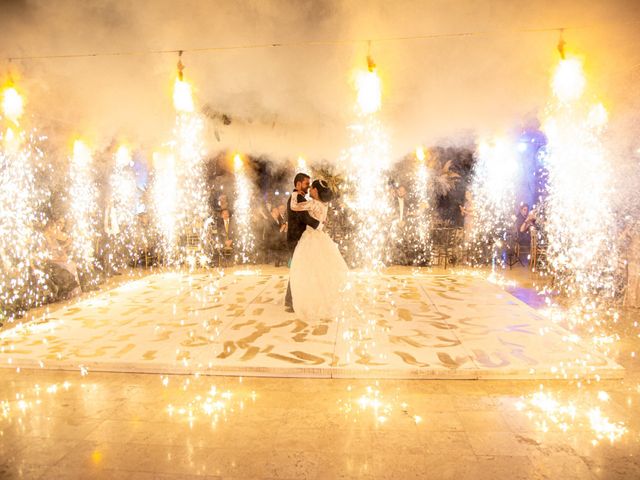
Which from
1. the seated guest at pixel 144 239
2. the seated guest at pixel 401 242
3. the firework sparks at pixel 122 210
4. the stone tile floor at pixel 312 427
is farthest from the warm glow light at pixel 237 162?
the stone tile floor at pixel 312 427

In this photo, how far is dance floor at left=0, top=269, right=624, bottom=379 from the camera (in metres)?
3.49

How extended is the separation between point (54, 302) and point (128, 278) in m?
2.14

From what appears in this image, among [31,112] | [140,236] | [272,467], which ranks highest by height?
[31,112]

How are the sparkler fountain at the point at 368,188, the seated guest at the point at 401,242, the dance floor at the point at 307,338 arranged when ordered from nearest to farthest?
1. the dance floor at the point at 307,338
2. the seated guest at the point at 401,242
3. the sparkler fountain at the point at 368,188

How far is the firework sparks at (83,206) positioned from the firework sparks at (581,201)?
22.5ft

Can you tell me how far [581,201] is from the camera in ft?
24.5

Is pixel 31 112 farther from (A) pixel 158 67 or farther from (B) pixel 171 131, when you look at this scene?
(B) pixel 171 131

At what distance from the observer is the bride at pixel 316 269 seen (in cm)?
487

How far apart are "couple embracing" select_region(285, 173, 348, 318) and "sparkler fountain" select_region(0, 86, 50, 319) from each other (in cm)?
302

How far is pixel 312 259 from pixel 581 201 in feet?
16.1

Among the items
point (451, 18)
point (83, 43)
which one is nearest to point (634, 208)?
point (451, 18)

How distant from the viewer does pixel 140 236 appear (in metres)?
9.71

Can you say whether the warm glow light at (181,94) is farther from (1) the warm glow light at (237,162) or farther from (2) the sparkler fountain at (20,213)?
(1) the warm glow light at (237,162)

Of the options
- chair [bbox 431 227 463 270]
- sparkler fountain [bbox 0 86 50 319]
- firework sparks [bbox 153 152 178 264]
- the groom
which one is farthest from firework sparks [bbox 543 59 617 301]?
firework sparks [bbox 153 152 178 264]
